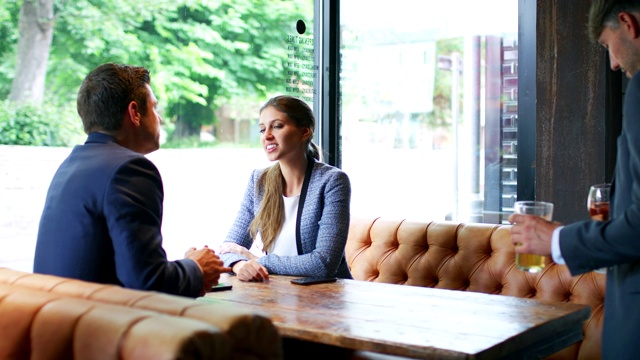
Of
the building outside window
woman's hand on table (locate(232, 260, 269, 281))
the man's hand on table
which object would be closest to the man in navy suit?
the man's hand on table

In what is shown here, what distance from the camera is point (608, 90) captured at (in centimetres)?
336

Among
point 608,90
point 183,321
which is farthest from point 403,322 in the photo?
point 608,90

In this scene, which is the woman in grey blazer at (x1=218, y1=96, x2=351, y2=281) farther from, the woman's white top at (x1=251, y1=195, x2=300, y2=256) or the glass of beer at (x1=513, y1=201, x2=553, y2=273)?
the glass of beer at (x1=513, y1=201, x2=553, y2=273)

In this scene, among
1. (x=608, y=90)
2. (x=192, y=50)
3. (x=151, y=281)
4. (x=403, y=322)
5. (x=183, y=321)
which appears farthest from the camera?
(x=192, y=50)

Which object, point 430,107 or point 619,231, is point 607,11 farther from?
point 430,107

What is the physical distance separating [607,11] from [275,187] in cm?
172

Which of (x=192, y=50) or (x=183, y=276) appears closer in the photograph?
(x=183, y=276)

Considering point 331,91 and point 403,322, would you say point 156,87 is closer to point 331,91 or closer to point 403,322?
point 331,91

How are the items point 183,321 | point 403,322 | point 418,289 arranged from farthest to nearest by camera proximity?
1. point 418,289
2. point 403,322
3. point 183,321

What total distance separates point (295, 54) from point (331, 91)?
31 cm

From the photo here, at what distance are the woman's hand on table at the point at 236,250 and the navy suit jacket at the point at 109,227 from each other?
1.03 m

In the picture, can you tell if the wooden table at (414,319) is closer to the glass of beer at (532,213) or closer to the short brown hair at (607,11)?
the glass of beer at (532,213)

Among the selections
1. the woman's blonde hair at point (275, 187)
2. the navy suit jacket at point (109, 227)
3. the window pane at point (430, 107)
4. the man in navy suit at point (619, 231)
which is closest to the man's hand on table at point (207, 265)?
the navy suit jacket at point (109, 227)

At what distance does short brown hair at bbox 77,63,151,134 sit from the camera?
7.47ft
